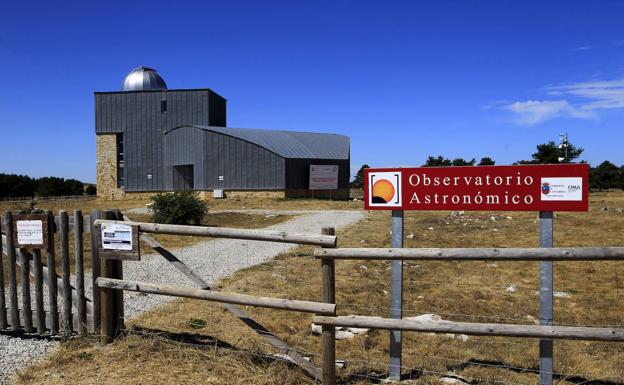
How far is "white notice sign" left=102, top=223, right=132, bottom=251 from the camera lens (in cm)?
562

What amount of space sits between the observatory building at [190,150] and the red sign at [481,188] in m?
38.5

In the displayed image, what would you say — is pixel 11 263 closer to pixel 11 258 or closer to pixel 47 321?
pixel 11 258

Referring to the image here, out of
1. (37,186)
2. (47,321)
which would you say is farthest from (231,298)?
(37,186)

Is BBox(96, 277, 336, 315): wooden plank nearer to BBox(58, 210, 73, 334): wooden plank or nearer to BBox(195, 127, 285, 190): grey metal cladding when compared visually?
BBox(58, 210, 73, 334): wooden plank

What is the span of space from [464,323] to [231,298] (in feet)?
7.14

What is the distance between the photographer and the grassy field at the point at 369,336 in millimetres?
5004

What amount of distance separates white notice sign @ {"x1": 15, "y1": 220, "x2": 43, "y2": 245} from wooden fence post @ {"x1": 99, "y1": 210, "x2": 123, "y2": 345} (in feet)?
2.64

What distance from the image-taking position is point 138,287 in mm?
5430

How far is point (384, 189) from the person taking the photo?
503cm

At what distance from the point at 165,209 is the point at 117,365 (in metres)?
16.0

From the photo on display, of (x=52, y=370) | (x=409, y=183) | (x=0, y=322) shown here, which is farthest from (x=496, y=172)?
(x=0, y=322)

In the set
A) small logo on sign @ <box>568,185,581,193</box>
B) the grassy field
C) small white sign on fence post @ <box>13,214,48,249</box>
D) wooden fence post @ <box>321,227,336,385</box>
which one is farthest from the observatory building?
small logo on sign @ <box>568,185,581,193</box>

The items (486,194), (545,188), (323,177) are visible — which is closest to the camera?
(545,188)

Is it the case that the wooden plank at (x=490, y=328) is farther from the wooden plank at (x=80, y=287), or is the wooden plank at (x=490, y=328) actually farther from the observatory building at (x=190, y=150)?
the observatory building at (x=190, y=150)
